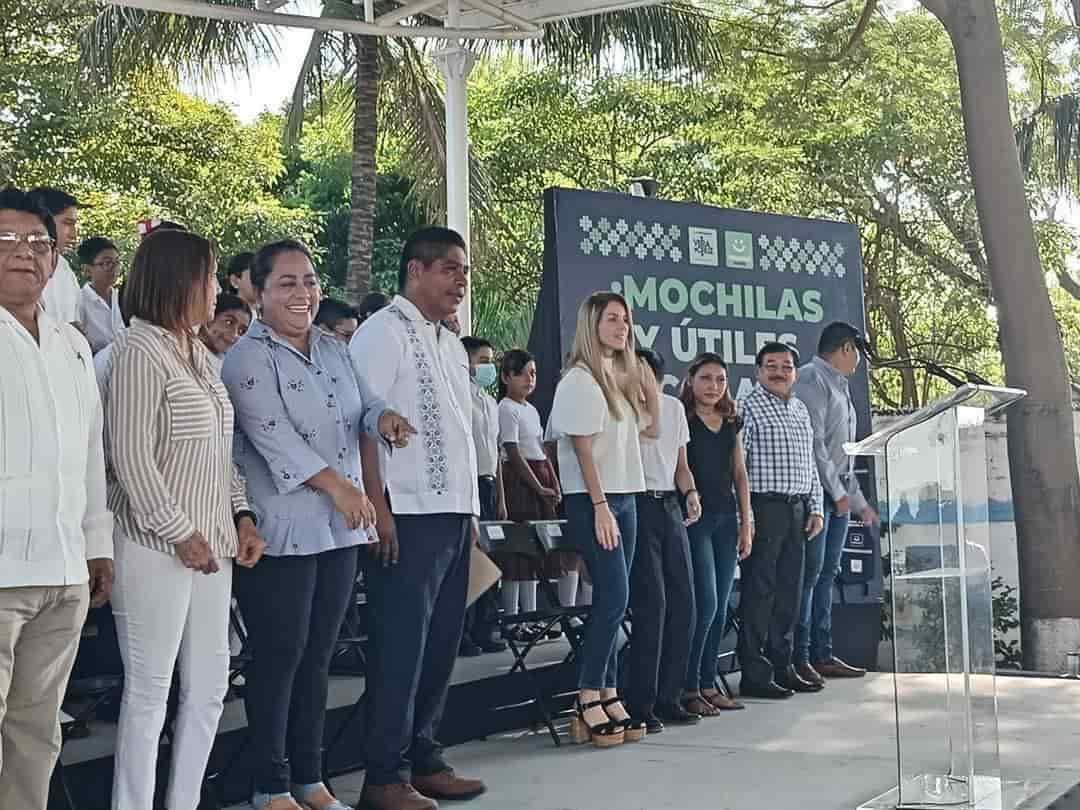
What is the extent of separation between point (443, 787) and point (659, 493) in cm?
193

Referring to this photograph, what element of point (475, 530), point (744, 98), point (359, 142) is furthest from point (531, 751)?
point (744, 98)

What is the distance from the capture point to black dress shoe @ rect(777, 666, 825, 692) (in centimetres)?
800

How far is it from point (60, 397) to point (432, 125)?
13.4 meters

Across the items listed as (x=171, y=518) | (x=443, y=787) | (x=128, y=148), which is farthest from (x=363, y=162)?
(x=171, y=518)

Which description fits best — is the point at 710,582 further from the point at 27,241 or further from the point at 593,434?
the point at 27,241

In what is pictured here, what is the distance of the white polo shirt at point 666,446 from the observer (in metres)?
6.76

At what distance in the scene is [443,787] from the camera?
5379mm

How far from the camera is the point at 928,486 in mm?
5090

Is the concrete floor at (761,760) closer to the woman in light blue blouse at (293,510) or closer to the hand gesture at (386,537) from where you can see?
the woman in light blue blouse at (293,510)

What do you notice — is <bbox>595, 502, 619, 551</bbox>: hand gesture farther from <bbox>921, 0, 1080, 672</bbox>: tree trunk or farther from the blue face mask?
<bbox>921, 0, 1080, 672</bbox>: tree trunk

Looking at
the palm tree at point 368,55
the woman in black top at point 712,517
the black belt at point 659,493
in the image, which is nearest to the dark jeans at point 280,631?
the black belt at point 659,493

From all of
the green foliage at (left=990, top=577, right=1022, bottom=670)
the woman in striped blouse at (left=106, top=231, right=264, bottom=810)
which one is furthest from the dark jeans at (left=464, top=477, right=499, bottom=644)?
the green foliage at (left=990, top=577, right=1022, bottom=670)

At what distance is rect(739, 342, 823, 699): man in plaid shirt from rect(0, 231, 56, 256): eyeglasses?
4723 mm

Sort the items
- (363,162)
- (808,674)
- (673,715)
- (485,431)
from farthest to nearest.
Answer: (363,162), (808,674), (485,431), (673,715)
